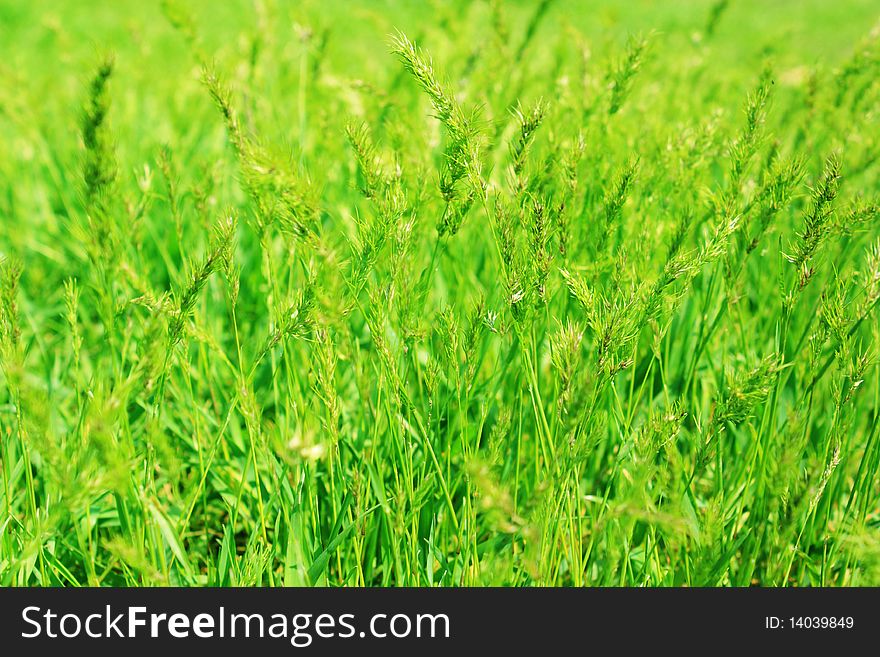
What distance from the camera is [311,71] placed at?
102 inches

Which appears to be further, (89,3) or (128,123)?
(89,3)

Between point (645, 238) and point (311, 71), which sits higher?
point (311, 71)

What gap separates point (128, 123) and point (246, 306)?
1494 mm

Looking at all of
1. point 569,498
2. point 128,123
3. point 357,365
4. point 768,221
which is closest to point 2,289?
point 357,365

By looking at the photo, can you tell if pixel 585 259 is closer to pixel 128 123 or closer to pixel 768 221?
pixel 768 221

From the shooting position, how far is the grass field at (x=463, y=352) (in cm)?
115

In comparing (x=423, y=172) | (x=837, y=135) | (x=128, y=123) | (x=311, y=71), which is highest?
(x=128, y=123)

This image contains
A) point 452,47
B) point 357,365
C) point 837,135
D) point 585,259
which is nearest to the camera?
point 357,365

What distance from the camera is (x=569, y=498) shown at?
4.30 ft

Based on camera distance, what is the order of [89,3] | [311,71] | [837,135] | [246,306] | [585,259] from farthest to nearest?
[89,3]
[311,71]
[246,306]
[837,135]
[585,259]

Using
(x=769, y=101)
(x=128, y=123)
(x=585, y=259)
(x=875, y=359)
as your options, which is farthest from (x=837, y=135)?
(x=128, y=123)

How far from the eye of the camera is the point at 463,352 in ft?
4.25

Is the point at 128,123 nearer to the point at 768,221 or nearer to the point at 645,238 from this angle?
the point at 645,238

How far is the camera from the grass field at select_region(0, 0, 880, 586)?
3.76ft
